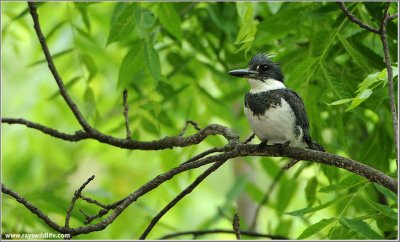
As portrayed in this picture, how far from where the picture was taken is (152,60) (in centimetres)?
341

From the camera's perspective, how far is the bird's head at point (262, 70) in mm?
3617

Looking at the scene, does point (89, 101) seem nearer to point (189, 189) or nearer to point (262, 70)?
point (262, 70)

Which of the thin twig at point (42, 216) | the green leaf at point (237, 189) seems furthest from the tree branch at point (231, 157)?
the green leaf at point (237, 189)

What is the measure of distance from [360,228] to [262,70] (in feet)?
3.61

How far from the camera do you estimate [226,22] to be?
4.32 metres

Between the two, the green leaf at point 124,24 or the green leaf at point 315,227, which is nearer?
the green leaf at point 315,227

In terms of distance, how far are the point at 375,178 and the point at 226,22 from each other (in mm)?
2048

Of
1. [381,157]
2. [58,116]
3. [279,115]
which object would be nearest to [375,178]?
[279,115]

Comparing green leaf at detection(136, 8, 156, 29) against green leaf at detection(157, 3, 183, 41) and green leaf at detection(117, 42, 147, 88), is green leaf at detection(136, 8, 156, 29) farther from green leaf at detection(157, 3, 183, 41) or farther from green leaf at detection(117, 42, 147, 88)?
green leaf at detection(157, 3, 183, 41)

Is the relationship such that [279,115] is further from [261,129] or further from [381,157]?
[381,157]

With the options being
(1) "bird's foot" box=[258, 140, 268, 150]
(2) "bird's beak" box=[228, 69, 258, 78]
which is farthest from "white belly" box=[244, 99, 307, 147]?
(2) "bird's beak" box=[228, 69, 258, 78]

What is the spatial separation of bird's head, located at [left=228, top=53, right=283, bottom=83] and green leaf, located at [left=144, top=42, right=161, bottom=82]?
1.53 ft

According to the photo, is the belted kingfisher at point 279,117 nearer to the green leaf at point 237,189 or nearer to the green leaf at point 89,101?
the green leaf at point 89,101

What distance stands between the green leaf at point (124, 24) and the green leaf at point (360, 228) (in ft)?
4.76
